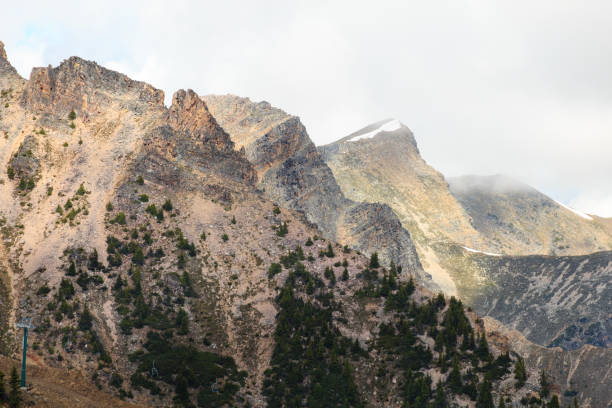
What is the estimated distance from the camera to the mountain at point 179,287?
95000 millimetres

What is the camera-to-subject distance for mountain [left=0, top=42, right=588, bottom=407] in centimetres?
9500

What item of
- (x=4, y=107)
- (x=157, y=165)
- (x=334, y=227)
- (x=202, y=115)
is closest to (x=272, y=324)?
(x=157, y=165)

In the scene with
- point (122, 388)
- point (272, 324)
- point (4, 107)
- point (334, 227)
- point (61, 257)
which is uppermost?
point (4, 107)

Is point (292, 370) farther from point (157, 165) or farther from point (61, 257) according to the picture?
point (157, 165)

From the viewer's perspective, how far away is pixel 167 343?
10062 cm

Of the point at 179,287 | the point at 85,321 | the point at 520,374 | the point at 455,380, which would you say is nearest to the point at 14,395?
the point at 85,321

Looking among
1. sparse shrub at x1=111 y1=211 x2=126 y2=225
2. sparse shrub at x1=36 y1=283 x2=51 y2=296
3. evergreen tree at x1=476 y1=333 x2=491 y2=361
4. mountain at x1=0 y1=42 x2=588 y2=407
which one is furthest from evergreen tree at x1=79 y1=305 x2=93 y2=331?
evergreen tree at x1=476 y1=333 x2=491 y2=361

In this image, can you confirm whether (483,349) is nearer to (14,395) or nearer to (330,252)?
(330,252)

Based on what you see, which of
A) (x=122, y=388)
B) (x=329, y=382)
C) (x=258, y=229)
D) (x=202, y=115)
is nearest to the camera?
(x=122, y=388)

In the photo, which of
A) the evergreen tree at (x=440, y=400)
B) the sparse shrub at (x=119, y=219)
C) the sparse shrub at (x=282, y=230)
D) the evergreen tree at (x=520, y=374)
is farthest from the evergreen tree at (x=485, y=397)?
the sparse shrub at (x=119, y=219)

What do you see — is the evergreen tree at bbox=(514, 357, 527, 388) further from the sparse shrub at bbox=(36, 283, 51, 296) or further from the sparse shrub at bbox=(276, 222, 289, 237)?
the sparse shrub at bbox=(36, 283, 51, 296)

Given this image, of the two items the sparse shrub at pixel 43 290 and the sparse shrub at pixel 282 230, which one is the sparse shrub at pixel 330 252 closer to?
the sparse shrub at pixel 282 230

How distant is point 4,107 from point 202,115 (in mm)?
36681

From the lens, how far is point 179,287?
110188 millimetres
